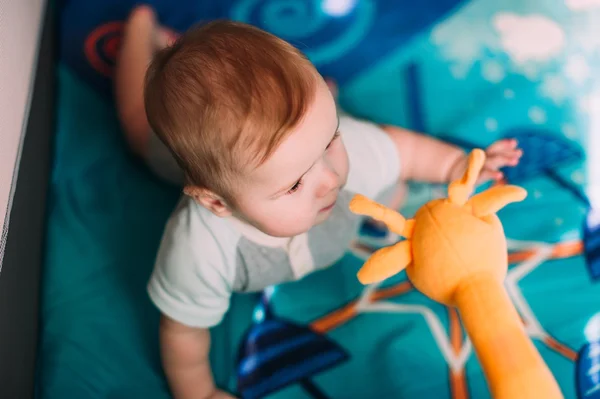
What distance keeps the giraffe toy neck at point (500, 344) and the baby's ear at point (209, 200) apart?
0.25 metres

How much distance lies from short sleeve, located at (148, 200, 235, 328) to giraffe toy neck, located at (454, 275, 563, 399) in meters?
0.29

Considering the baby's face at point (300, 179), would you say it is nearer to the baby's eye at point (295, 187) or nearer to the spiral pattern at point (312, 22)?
the baby's eye at point (295, 187)

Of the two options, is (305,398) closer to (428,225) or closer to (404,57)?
(428,225)

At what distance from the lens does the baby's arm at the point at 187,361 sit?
699mm

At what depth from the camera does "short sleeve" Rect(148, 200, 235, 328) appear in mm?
667

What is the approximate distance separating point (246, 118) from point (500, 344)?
0.27m

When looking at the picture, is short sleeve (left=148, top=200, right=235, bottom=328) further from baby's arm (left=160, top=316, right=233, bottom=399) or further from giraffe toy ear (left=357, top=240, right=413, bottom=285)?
giraffe toy ear (left=357, top=240, right=413, bottom=285)

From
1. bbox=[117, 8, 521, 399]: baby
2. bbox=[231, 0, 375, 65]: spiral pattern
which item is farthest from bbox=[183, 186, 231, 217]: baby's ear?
bbox=[231, 0, 375, 65]: spiral pattern

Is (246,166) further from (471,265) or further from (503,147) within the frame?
(503,147)

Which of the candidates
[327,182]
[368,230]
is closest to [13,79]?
[327,182]

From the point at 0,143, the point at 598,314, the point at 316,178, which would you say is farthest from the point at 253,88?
the point at 598,314

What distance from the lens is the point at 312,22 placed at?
981mm

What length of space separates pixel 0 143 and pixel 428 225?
43 centimetres

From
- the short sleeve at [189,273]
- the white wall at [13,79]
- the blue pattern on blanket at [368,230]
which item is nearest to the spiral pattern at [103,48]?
the blue pattern on blanket at [368,230]
